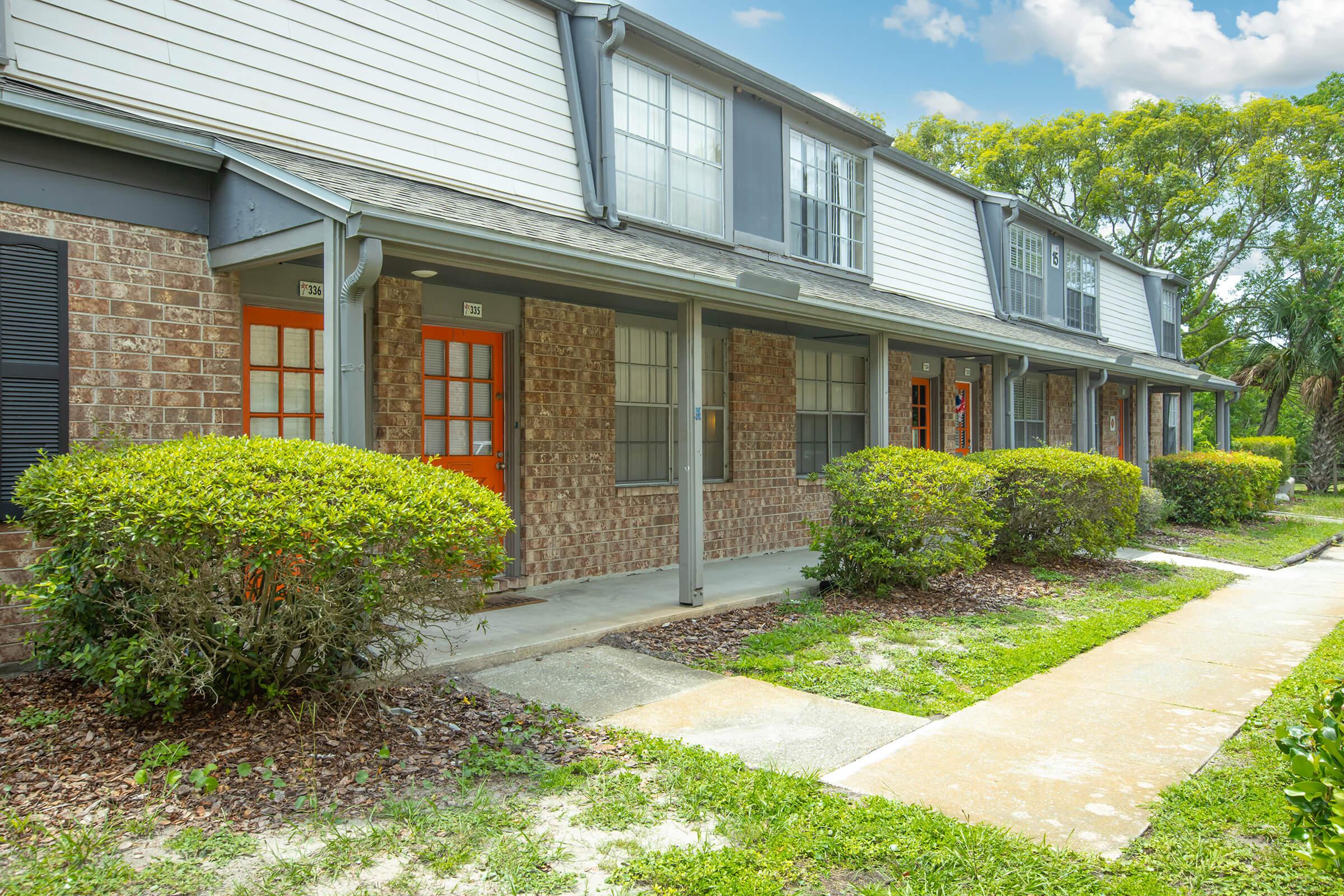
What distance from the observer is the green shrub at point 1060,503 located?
10.3 metres

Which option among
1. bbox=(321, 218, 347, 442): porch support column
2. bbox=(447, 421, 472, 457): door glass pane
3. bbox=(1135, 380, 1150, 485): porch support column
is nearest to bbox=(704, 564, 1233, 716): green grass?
bbox=(321, 218, 347, 442): porch support column

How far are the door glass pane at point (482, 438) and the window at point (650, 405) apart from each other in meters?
1.53

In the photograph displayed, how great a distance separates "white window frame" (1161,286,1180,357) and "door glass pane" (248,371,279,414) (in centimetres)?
2305

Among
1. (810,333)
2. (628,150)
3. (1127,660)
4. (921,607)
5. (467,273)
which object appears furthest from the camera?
(810,333)

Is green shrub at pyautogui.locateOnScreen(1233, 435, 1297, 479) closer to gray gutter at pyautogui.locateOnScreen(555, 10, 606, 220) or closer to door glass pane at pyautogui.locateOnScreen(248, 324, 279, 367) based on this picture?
gray gutter at pyautogui.locateOnScreen(555, 10, 606, 220)

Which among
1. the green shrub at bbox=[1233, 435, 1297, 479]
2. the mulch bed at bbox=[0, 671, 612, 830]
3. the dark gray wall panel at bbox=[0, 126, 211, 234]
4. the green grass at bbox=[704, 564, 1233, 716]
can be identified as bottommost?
the green grass at bbox=[704, 564, 1233, 716]

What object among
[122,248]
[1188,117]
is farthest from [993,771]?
[1188,117]

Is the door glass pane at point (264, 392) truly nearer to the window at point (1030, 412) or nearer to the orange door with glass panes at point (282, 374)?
the orange door with glass panes at point (282, 374)

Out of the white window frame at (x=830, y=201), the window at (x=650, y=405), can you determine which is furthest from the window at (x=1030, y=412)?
the window at (x=650, y=405)

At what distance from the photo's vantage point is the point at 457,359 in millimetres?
8055

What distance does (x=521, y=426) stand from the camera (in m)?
8.37

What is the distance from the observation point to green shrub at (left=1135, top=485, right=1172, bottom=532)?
44.7 ft

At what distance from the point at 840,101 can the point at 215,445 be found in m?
33.7

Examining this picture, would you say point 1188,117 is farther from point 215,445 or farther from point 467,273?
point 215,445
